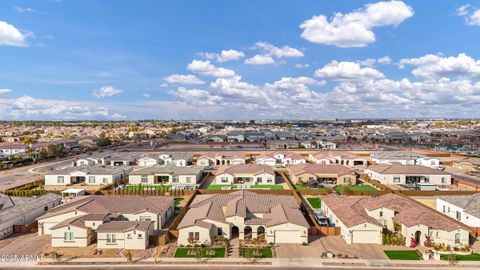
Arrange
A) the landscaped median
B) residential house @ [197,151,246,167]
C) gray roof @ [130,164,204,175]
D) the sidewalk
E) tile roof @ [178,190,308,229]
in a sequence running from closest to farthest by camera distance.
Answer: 1. the sidewalk
2. tile roof @ [178,190,308,229]
3. the landscaped median
4. gray roof @ [130,164,204,175]
5. residential house @ [197,151,246,167]

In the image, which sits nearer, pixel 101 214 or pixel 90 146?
pixel 101 214

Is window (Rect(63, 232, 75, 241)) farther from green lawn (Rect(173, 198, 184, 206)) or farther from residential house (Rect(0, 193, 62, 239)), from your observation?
green lawn (Rect(173, 198, 184, 206))

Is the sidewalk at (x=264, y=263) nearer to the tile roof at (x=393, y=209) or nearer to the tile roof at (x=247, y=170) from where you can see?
the tile roof at (x=393, y=209)

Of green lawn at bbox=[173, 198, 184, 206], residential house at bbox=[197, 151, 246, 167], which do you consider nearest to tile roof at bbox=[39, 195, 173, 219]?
green lawn at bbox=[173, 198, 184, 206]

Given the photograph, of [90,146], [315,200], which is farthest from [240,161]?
[90,146]

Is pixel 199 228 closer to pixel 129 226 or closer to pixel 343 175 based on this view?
pixel 129 226

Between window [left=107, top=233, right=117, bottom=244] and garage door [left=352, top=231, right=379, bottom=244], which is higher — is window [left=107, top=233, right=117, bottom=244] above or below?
above

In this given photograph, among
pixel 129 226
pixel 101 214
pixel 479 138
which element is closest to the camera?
pixel 129 226

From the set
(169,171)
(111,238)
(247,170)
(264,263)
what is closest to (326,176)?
(247,170)
